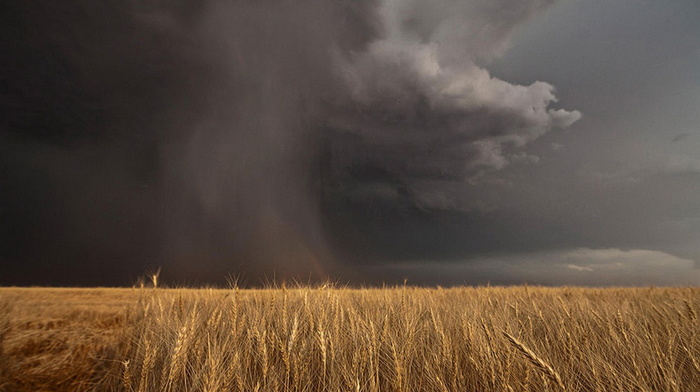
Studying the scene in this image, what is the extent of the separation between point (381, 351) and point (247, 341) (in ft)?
4.54

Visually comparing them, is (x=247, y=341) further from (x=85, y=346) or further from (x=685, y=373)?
(x=685, y=373)

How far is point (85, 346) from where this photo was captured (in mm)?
3807

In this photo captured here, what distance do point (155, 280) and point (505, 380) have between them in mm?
3489

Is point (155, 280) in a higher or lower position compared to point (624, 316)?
higher

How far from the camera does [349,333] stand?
12.0ft

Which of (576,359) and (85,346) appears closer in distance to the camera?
(576,359)

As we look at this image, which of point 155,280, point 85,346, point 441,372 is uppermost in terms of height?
point 155,280

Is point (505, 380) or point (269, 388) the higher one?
point (505, 380)

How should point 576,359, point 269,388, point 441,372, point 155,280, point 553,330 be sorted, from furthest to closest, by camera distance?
point 553,330 → point 155,280 → point 576,359 → point 441,372 → point 269,388

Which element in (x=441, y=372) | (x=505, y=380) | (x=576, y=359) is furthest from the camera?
(x=576, y=359)

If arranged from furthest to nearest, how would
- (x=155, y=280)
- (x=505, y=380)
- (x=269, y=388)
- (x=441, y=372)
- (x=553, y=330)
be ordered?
1. (x=553, y=330)
2. (x=155, y=280)
3. (x=441, y=372)
4. (x=269, y=388)
5. (x=505, y=380)

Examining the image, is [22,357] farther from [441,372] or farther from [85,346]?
[441,372]

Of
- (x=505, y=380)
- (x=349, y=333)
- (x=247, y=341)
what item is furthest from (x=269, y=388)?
(x=505, y=380)

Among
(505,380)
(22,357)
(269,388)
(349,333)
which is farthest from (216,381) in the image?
(22,357)
